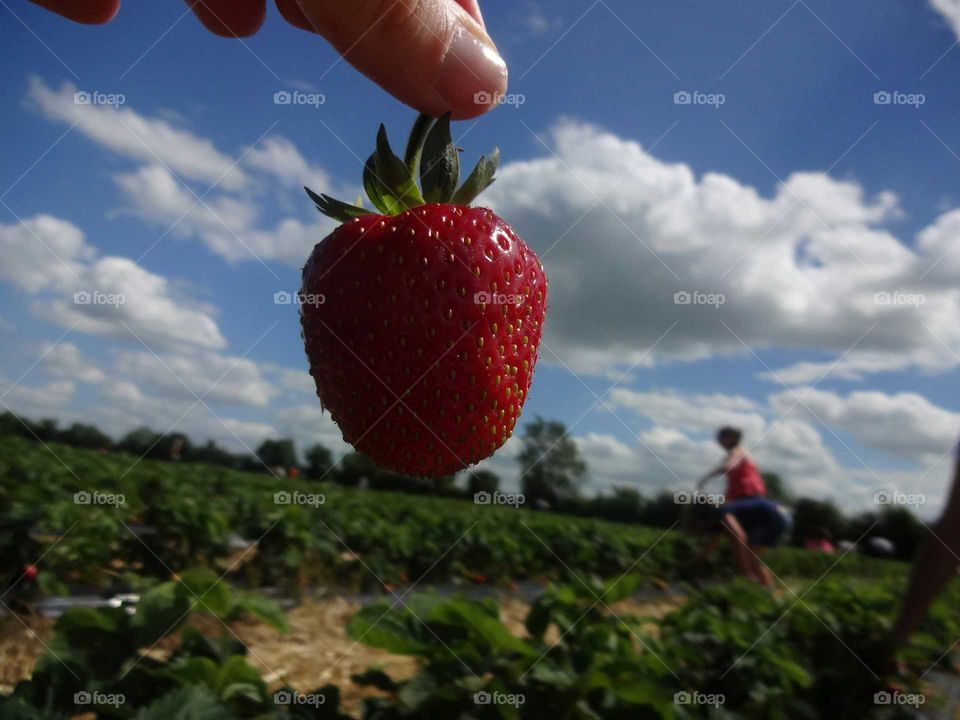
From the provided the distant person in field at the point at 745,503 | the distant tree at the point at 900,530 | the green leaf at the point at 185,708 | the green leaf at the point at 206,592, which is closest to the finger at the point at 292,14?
the green leaf at the point at 185,708

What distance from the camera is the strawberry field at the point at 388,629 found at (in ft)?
7.27

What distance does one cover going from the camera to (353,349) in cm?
90

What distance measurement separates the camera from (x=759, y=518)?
7109 millimetres

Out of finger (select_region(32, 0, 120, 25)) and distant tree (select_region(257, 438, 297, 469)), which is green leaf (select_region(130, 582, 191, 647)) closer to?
finger (select_region(32, 0, 120, 25))

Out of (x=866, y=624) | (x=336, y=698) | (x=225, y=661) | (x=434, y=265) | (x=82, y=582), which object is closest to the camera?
(x=434, y=265)

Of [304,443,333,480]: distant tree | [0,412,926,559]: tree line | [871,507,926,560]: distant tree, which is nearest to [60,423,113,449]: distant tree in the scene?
[0,412,926,559]: tree line

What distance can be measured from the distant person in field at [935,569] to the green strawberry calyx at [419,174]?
11.6ft

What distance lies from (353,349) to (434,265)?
135 millimetres

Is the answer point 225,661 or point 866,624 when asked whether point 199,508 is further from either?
point 866,624

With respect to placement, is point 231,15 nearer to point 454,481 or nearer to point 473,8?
point 473,8

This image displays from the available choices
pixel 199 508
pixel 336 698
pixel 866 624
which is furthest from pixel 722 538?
pixel 336 698

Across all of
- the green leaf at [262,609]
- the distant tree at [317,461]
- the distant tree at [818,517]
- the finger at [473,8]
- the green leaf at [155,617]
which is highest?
the distant tree at [818,517]

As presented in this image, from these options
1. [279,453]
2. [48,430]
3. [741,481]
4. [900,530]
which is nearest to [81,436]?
[48,430]

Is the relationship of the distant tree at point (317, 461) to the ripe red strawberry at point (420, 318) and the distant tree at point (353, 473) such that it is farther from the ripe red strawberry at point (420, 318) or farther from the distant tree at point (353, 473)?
the ripe red strawberry at point (420, 318)
